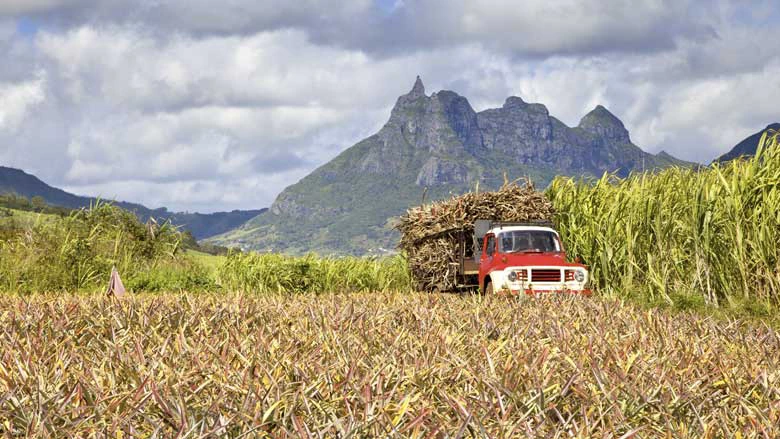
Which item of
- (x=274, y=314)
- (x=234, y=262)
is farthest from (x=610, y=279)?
(x=274, y=314)

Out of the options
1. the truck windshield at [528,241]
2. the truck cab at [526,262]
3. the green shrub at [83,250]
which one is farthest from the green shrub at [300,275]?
the truck windshield at [528,241]

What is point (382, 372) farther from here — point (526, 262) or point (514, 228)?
point (514, 228)

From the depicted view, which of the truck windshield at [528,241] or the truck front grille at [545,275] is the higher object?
the truck windshield at [528,241]

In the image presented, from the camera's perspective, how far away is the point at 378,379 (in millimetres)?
3486

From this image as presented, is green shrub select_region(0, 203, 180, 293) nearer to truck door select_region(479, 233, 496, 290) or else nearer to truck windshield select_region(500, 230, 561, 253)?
truck door select_region(479, 233, 496, 290)

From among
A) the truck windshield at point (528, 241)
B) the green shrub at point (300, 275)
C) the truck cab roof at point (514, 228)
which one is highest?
the truck cab roof at point (514, 228)

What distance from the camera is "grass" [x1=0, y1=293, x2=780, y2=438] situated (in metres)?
2.95

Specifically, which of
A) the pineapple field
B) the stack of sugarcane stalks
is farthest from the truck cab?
the pineapple field

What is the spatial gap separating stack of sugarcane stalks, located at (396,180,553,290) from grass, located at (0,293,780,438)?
472 inches

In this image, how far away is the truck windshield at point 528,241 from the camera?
16.0 metres

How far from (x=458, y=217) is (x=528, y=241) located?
237 cm

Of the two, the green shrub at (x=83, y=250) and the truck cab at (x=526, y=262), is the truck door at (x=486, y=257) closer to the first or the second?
the truck cab at (x=526, y=262)

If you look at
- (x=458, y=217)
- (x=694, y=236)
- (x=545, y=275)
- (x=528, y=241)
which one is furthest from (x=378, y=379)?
(x=458, y=217)

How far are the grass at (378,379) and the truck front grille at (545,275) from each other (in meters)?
8.96
